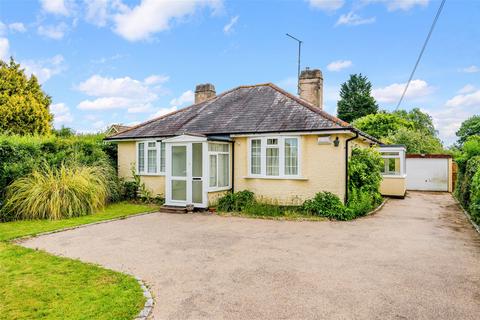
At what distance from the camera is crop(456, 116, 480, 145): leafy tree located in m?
48.7

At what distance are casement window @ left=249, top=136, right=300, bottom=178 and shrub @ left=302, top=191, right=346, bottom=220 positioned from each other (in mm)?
1126

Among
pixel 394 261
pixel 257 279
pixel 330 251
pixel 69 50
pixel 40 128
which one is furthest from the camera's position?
pixel 40 128

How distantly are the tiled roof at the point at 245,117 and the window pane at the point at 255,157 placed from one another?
0.62 metres

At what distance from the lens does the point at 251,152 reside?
13008 millimetres

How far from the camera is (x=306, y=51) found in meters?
18.3

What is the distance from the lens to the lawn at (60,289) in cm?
405

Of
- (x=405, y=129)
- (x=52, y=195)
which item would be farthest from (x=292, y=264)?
(x=405, y=129)

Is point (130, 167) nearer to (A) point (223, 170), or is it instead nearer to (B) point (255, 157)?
(A) point (223, 170)

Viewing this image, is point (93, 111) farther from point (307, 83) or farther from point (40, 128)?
point (307, 83)

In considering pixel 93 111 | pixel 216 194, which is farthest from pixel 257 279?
pixel 93 111

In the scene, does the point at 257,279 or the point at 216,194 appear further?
the point at 216,194

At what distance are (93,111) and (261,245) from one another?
18.3 meters

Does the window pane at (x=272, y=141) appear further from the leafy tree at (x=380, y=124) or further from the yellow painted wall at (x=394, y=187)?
the leafy tree at (x=380, y=124)

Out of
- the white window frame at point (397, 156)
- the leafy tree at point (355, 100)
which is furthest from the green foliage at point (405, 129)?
the white window frame at point (397, 156)
